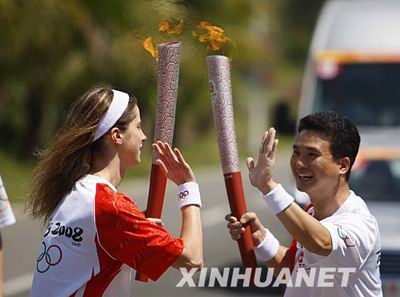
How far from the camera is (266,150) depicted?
3.33 metres

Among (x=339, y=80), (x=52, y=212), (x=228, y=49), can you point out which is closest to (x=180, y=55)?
(x=228, y=49)

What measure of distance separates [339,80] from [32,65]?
8221 mm

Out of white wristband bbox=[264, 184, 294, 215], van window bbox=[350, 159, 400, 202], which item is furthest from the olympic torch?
van window bbox=[350, 159, 400, 202]

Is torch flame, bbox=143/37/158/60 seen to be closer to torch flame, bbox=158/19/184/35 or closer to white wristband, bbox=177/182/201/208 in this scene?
torch flame, bbox=158/19/184/35

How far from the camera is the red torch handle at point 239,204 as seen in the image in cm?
360

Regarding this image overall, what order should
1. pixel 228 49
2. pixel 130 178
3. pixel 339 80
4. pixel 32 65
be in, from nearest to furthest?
pixel 228 49, pixel 339 80, pixel 32 65, pixel 130 178

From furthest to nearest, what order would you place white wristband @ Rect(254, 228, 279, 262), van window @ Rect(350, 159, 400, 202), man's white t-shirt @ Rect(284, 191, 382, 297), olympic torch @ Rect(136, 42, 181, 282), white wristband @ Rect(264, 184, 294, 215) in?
van window @ Rect(350, 159, 400, 202)
white wristband @ Rect(254, 228, 279, 262)
olympic torch @ Rect(136, 42, 181, 282)
man's white t-shirt @ Rect(284, 191, 382, 297)
white wristband @ Rect(264, 184, 294, 215)

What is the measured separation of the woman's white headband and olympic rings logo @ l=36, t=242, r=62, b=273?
14.4 inches

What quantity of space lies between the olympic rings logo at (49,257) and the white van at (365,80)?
5038 mm

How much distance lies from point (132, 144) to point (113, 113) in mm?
119

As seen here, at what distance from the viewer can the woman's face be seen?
3.42 metres

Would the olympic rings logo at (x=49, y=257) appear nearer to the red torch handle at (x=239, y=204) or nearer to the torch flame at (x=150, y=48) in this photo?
the red torch handle at (x=239, y=204)

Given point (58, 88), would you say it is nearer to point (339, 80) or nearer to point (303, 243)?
point (339, 80)

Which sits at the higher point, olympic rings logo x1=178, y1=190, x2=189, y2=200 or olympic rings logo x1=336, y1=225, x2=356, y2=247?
olympic rings logo x1=178, y1=190, x2=189, y2=200
